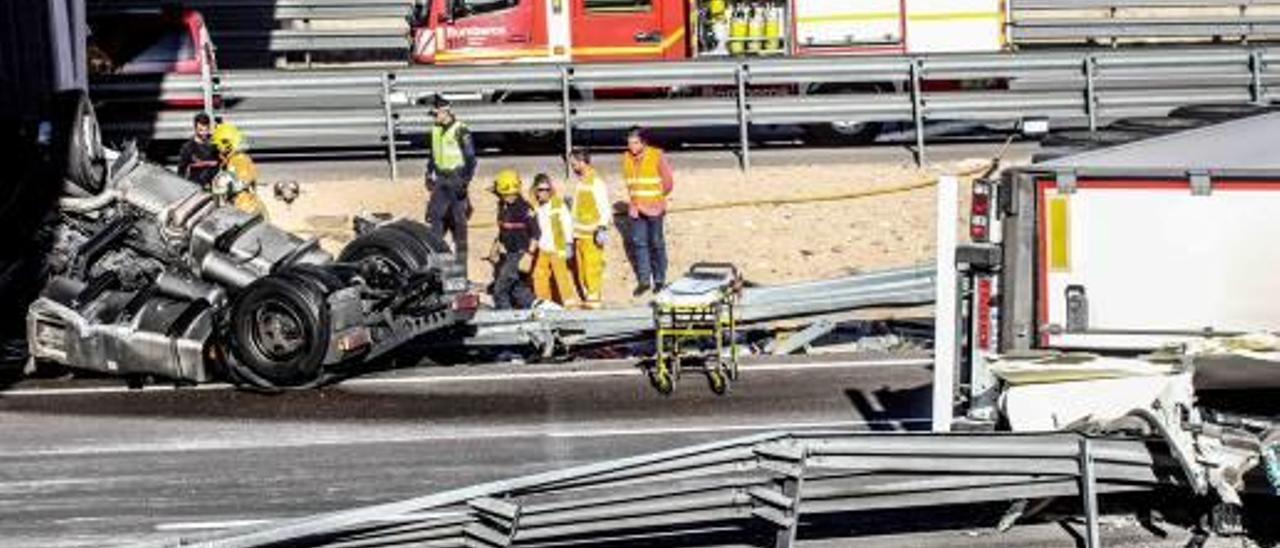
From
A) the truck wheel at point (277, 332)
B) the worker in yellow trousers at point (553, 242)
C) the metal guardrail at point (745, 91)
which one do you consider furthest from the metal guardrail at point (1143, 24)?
the truck wheel at point (277, 332)

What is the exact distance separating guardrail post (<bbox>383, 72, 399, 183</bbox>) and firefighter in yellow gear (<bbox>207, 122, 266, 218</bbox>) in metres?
2.23

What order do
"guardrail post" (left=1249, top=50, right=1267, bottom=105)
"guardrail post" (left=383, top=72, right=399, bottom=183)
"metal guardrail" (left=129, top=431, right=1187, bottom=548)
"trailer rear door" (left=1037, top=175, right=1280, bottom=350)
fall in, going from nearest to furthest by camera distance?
"metal guardrail" (left=129, top=431, right=1187, bottom=548) → "trailer rear door" (left=1037, top=175, right=1280, bottom=350) → "guardrail post" (left=383, top=72, right=399, bottom=183) → "guardrail post" (left=1249, top=50, right=1267, bottom=105)

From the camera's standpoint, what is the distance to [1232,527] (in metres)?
10.9

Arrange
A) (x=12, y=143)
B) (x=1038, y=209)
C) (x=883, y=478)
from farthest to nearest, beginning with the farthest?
(x=12, y=143), (x=1038, y=209), (x=883, y=478)

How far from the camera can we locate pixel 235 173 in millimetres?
20812

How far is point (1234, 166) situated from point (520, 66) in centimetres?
1446

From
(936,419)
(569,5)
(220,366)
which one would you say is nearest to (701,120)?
(569,5)

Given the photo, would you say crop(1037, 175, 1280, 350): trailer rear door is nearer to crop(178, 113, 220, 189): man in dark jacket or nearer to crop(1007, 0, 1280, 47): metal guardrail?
crop(178, 113, 220, 189): man in dark jacket

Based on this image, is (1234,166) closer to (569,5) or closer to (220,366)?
(220,366)

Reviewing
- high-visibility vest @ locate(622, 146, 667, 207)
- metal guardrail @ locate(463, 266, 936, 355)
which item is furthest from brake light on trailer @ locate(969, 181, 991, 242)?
high-visibility vest @ locate(622, 146, 667, 207)

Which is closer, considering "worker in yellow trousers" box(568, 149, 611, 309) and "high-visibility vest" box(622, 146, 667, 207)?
"worker in yellow trousers" box(568, 149, 611, 309)

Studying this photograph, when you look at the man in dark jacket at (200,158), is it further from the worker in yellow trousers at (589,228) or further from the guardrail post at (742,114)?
the guardrail post at (742,114)

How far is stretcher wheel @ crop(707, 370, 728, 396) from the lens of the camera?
642 inches

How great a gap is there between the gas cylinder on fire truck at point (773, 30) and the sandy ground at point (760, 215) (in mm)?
4423
